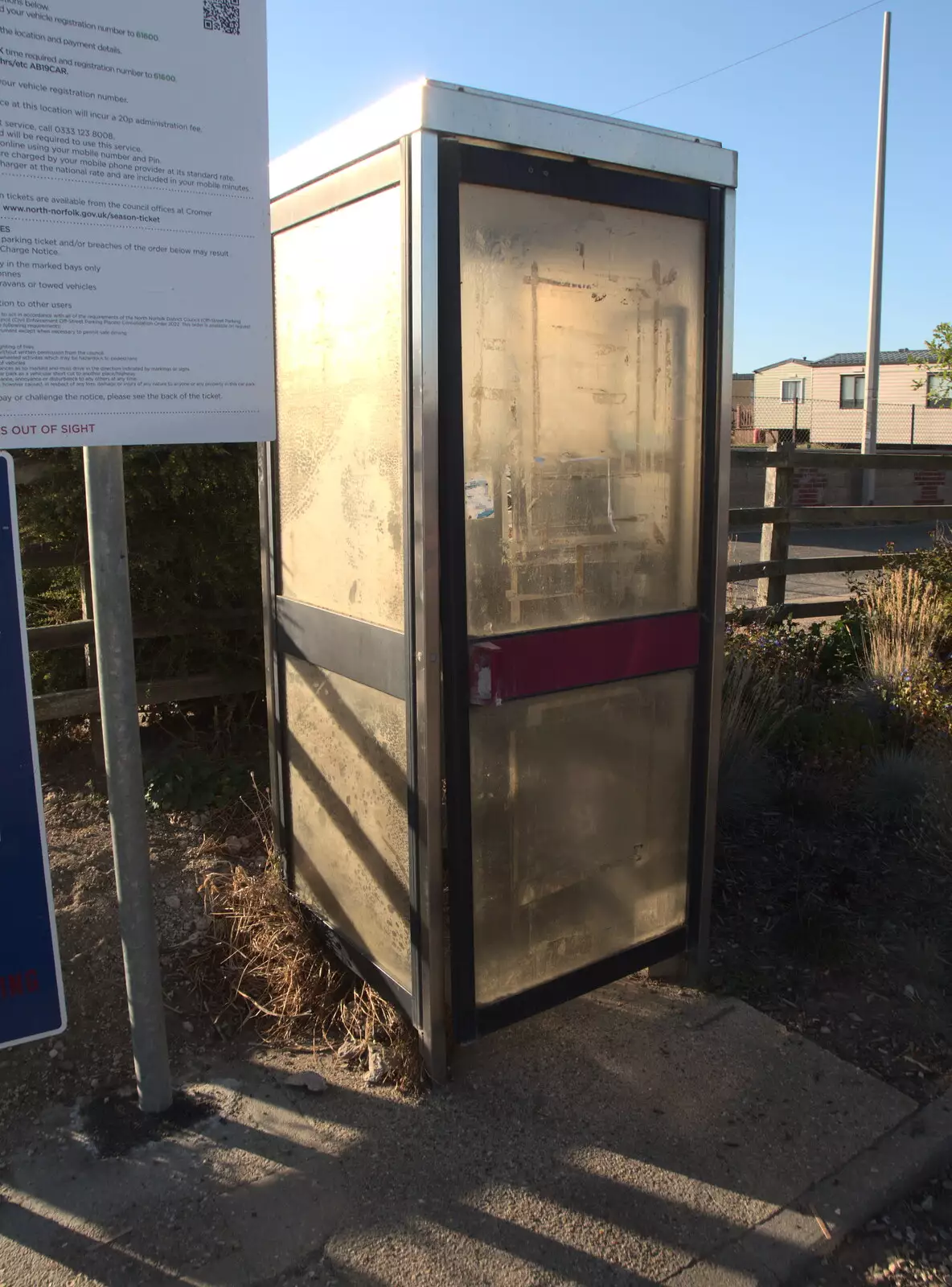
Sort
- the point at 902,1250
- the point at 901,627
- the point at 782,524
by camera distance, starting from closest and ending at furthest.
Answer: the point at 902,1250 < the point at 901,627 < the point at 782,524

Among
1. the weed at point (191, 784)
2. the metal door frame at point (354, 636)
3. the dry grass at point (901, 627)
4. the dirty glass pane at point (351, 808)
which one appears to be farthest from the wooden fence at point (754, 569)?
the dirty glass pane at point (351, 808)

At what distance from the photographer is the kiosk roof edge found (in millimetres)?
2393

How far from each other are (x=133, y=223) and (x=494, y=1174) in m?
2.42

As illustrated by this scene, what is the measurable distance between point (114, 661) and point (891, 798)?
3546 millimetres

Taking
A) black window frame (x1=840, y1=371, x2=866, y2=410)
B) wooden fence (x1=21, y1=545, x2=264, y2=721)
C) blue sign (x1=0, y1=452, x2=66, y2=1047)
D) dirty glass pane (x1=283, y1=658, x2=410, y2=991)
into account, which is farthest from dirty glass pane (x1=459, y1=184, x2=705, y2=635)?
black window frame (x1=840, y1=371, x2=866, y2=410)

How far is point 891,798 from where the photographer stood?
4.59m

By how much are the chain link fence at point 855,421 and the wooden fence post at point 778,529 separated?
2681cm

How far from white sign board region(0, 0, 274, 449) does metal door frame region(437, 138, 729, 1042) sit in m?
0.45

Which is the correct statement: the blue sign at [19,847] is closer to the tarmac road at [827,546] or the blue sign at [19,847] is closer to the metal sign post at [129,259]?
the metal sign post at [129,259]

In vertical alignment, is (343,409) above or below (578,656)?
above

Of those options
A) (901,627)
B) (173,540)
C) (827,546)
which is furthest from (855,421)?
(173,540)

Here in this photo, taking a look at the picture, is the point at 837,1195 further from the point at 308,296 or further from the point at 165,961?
the point at 308,296

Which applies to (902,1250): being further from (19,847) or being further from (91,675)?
(91,675)

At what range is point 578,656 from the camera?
2.88 metres
